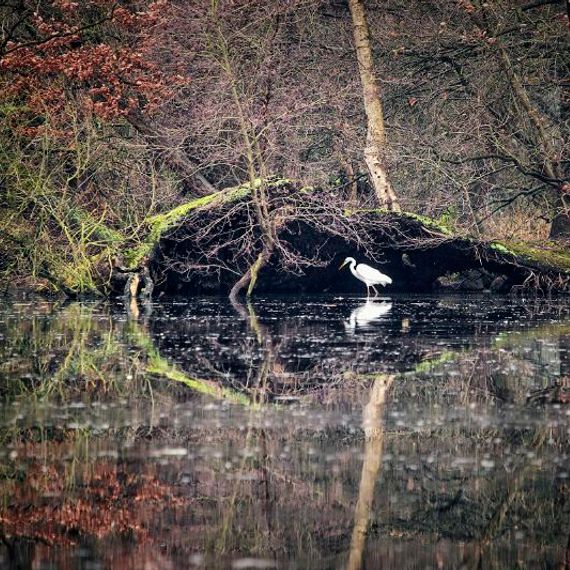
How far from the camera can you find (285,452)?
757cm

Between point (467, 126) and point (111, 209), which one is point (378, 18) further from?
point (111, 209)

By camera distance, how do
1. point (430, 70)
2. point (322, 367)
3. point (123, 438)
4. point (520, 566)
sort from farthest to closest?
point (430, 70) < point (322, 367) < point (123, 438) < point (520, 566)

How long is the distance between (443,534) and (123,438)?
9.74 ft

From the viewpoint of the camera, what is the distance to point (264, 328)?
55.2 ft

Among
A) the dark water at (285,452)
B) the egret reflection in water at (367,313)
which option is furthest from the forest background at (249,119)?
the dark water at (285,452)

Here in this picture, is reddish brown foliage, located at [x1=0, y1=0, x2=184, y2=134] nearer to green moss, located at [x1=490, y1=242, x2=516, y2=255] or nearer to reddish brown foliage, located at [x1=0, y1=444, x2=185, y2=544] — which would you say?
green moss, located at [x1=490, y1=242, x2=516, y2=255]

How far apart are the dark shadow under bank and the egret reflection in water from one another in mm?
1731

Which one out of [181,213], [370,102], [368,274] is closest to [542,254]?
[368,274]

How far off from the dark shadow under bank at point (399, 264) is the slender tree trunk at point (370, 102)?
64.2 inches

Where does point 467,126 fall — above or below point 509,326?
above

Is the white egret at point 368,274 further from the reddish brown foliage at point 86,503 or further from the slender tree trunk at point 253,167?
the reddish brown foliage at point 86,503

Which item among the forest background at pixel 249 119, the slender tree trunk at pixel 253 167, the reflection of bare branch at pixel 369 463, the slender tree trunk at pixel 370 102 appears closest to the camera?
the reflection of bare branch at pixel 369 463

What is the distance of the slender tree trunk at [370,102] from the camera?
2617 centimetres

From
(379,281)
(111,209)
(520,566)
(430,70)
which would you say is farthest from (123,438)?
(430,70)
